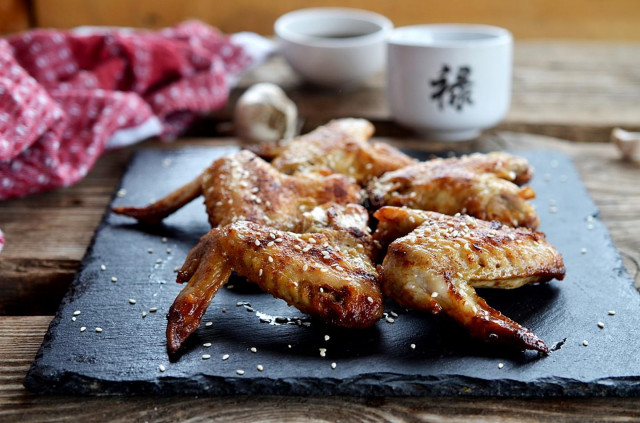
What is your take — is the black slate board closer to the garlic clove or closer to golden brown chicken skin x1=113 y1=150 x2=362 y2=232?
golden brown chicken skin x1=113 y1=150 x2=362 y2=232

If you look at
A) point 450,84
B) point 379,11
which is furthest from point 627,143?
point 379,11

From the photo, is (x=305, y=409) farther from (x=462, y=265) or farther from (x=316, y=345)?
(x=462, y=265)

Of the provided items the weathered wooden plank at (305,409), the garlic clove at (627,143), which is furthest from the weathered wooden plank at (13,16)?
the garlic clove at (627,143)

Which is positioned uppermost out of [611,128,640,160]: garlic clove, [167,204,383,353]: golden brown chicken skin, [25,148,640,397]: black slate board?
[167,204,383,353]: golden brown chicken skin

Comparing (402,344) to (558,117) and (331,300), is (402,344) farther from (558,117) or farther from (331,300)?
(558,117)

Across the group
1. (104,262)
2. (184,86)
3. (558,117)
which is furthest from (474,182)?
(184,86)

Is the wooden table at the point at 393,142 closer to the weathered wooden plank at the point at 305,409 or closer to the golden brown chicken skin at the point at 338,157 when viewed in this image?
the weathered wooden plank at the point at 305,409

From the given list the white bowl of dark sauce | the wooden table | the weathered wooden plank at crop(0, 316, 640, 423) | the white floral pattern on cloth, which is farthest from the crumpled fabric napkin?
the weathered wooden plank at crop(0, 316, 640, 423)
